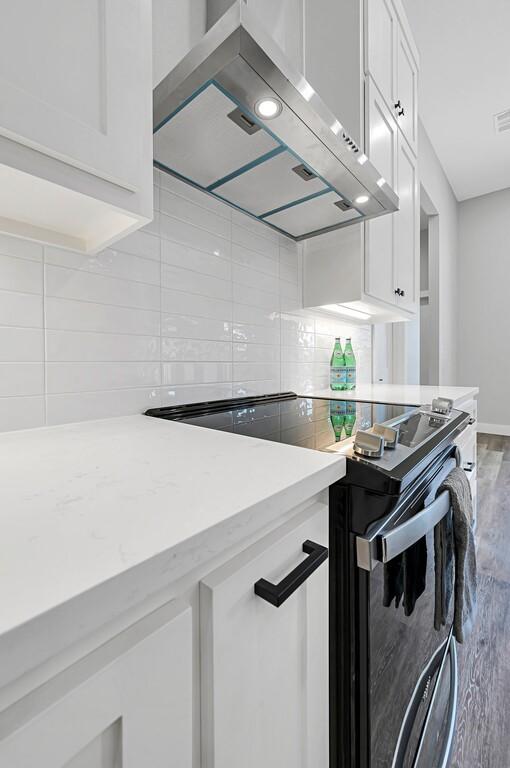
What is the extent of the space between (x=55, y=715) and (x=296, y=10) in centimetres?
220

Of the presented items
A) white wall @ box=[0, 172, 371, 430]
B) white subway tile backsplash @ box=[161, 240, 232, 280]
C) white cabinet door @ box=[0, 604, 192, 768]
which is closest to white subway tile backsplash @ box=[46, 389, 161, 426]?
white wall @ box=[0, 172, 371, 430]

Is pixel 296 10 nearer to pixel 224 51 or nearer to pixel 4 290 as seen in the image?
pixel 224 51

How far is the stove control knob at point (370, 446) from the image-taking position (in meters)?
0.60

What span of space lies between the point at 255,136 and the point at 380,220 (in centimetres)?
95

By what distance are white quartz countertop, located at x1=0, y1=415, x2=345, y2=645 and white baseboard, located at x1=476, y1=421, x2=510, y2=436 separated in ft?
16.0

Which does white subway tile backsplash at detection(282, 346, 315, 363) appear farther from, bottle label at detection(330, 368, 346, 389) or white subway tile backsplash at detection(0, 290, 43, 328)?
white subway tile backsplash at detection(0, 290, 43, 328)

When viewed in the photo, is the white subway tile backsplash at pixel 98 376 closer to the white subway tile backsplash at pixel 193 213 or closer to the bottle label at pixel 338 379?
the white subway tile backsplash at pixel 193 213

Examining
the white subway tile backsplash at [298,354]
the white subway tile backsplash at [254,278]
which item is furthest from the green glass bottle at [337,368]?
the white subway tile backsplash at [254,278]

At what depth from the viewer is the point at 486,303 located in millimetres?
4500

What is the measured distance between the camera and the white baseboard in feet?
14.3

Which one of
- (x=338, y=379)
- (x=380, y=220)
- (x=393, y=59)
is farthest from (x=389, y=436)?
(x=393, y=59)

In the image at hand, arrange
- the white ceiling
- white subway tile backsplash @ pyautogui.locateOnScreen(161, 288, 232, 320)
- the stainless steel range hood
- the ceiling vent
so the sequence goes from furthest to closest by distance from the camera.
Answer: the ceiling vent, the white ceiling, white subway tile backsplash @ pyautogui.locateOnScreen(161, 288, 232, 320), the stainless steel range hood

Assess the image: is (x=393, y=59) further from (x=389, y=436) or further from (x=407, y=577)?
(x=407, y=577)

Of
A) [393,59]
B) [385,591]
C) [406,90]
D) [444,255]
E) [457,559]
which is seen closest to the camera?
[385,591]
